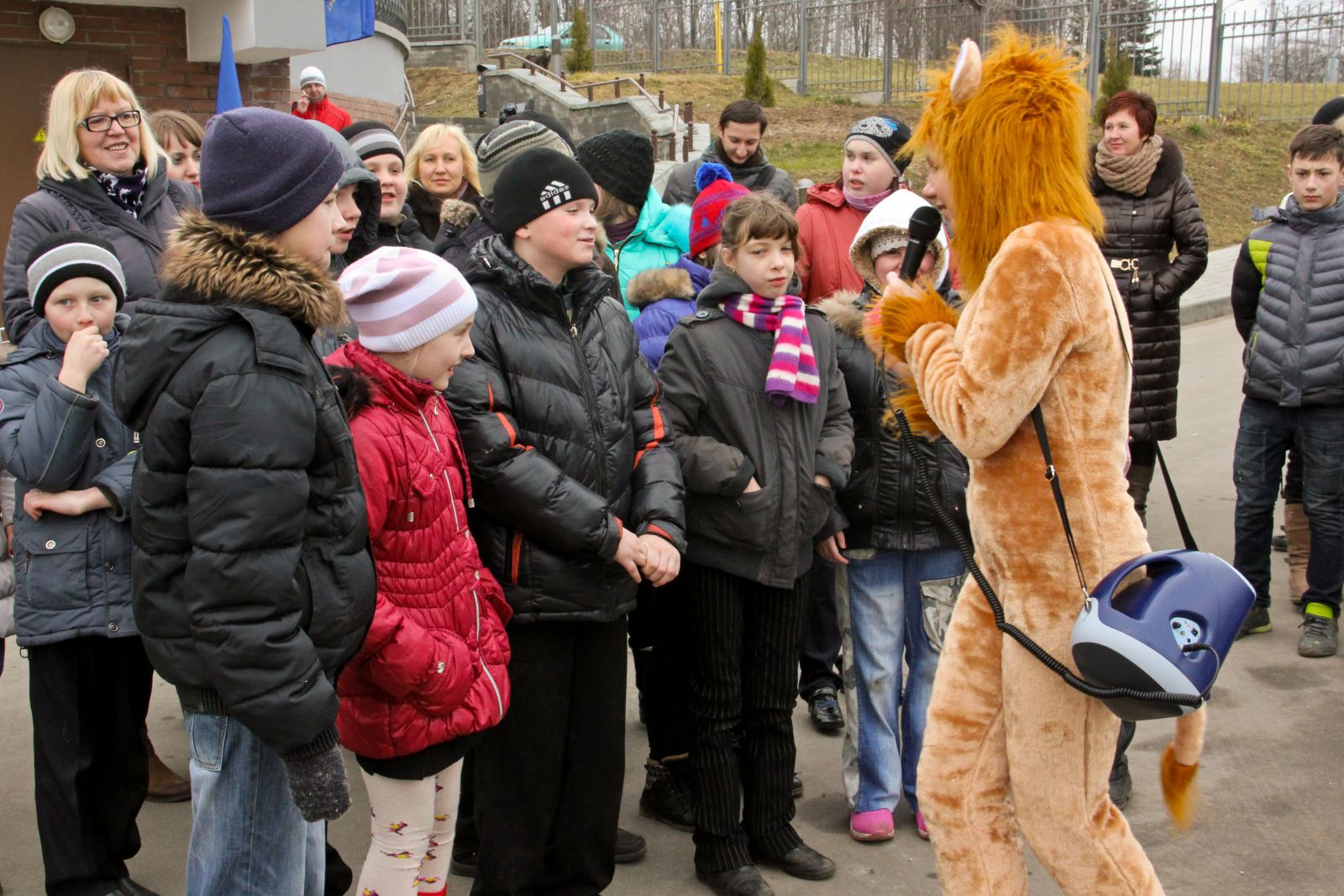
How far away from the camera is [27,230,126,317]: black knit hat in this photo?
3.58 metres

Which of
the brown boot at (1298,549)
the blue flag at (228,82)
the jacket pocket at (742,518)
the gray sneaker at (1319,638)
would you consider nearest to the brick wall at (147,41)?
the blue flag at (228,82)

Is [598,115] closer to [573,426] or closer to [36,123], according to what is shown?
[36,123]

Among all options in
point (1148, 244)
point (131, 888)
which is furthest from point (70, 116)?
point (1148, 244)

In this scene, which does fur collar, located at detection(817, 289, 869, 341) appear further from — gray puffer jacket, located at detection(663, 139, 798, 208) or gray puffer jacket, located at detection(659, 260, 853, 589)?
gray puffer jacket, located at detection(663, 139, 798, 208)

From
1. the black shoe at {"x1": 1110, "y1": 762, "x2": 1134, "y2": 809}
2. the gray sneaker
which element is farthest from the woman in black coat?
the black shoe at {"x1": 1110, "y1": 762, "x2": 1134, "y2": 809}

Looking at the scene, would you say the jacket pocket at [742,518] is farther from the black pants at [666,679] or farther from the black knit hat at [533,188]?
the black knit hat at [533,188]

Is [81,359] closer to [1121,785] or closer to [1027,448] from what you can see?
[1027,448]

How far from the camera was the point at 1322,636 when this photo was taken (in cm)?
573

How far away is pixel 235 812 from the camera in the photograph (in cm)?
264

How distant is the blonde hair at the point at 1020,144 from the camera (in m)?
2.89

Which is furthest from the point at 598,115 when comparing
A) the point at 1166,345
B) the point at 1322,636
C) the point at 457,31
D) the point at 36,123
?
the point at 1322,636

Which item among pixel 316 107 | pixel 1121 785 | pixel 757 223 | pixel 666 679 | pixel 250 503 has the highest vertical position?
pixel 316 107

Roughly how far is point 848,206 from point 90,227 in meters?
3.00

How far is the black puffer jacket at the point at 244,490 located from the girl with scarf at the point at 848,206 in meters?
3.10
